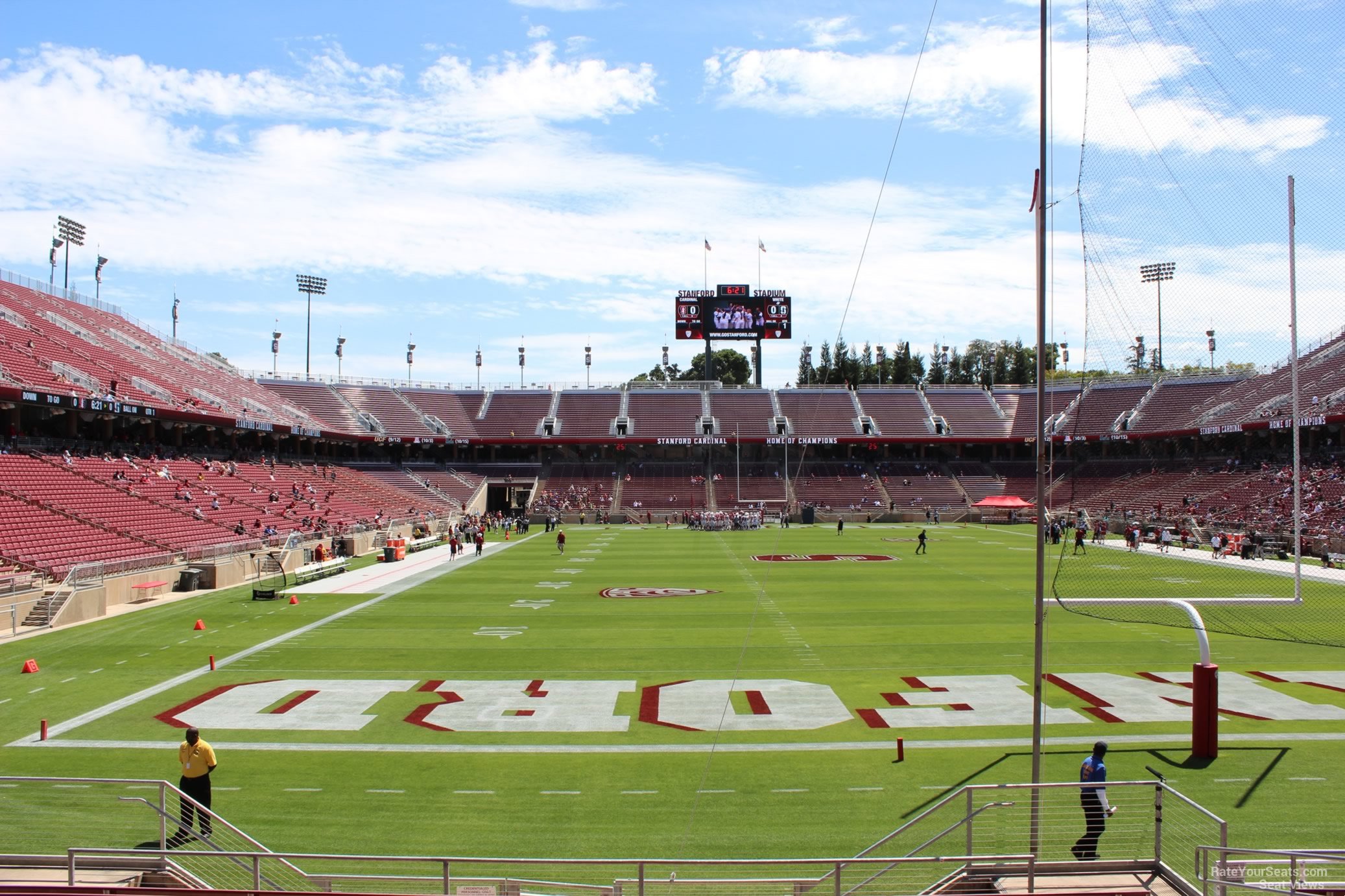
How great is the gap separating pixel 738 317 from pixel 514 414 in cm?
2278

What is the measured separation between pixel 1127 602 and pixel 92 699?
57.1ft

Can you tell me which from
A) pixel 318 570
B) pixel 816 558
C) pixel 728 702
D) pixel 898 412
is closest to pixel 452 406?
pixel 898 412

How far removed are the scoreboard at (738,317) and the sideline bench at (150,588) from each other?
5717 centimetres

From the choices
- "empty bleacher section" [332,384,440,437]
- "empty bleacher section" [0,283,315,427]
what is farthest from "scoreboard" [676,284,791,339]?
"empty bleacher section" [0,283,315,427]

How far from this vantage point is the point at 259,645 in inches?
810

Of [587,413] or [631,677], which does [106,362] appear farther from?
[587,413]

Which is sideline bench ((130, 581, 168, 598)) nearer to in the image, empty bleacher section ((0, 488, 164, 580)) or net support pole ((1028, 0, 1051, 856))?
empty bleacher section ((0, 488, 164, 580))

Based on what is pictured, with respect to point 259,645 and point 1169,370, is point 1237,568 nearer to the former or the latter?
point 259,645

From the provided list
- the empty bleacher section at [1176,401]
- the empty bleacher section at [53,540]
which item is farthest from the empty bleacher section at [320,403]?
the empty bleacher section at [1176,401]

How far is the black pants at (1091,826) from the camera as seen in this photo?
874 cm

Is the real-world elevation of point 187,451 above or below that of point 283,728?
above

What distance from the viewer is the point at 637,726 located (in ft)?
47.2

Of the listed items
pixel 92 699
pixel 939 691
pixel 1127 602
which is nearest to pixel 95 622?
pixel 92 699

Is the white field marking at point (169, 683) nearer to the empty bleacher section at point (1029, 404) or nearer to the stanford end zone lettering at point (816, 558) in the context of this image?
the stanford end zone lettering at point (816, 558)
